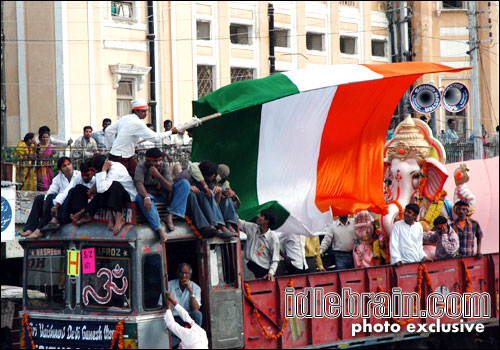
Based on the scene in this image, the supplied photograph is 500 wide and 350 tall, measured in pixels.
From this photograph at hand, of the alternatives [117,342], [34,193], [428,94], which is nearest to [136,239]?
[117,342]

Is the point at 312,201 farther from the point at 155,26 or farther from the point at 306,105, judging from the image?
the point at 155,26

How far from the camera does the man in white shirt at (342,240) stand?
45.3ft

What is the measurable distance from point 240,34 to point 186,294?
2160 centimetres

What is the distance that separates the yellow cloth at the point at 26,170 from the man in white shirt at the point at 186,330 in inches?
309

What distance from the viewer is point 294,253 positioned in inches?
498

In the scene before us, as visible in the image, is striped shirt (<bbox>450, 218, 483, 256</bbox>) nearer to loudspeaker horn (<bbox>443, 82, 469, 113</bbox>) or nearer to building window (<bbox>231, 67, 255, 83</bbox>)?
loudspeaker horn (<bbox>443, 82, 469, 113</bbox>)

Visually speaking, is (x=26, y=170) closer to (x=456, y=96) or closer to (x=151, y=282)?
(x=151, y=282)

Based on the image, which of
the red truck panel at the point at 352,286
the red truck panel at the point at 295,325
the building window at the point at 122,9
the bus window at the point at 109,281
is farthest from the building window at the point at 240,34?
the bus window at the point at 109,281

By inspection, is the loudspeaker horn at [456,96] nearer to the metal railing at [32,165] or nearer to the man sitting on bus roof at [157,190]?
the metal railing at [32,165]

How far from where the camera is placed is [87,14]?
25875 millimetres

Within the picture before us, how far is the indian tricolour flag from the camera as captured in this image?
12.1m

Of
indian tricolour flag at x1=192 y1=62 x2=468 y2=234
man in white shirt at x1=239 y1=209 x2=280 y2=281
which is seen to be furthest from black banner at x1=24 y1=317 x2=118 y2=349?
indian tricolour flag at x1=192 y1=62 x2=468 y2=234

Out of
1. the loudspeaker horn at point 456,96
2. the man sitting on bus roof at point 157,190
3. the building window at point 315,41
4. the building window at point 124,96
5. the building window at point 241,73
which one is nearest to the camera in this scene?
the man sitting on bus roof at point 157,190

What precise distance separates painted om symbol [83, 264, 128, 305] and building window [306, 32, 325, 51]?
24052mm
